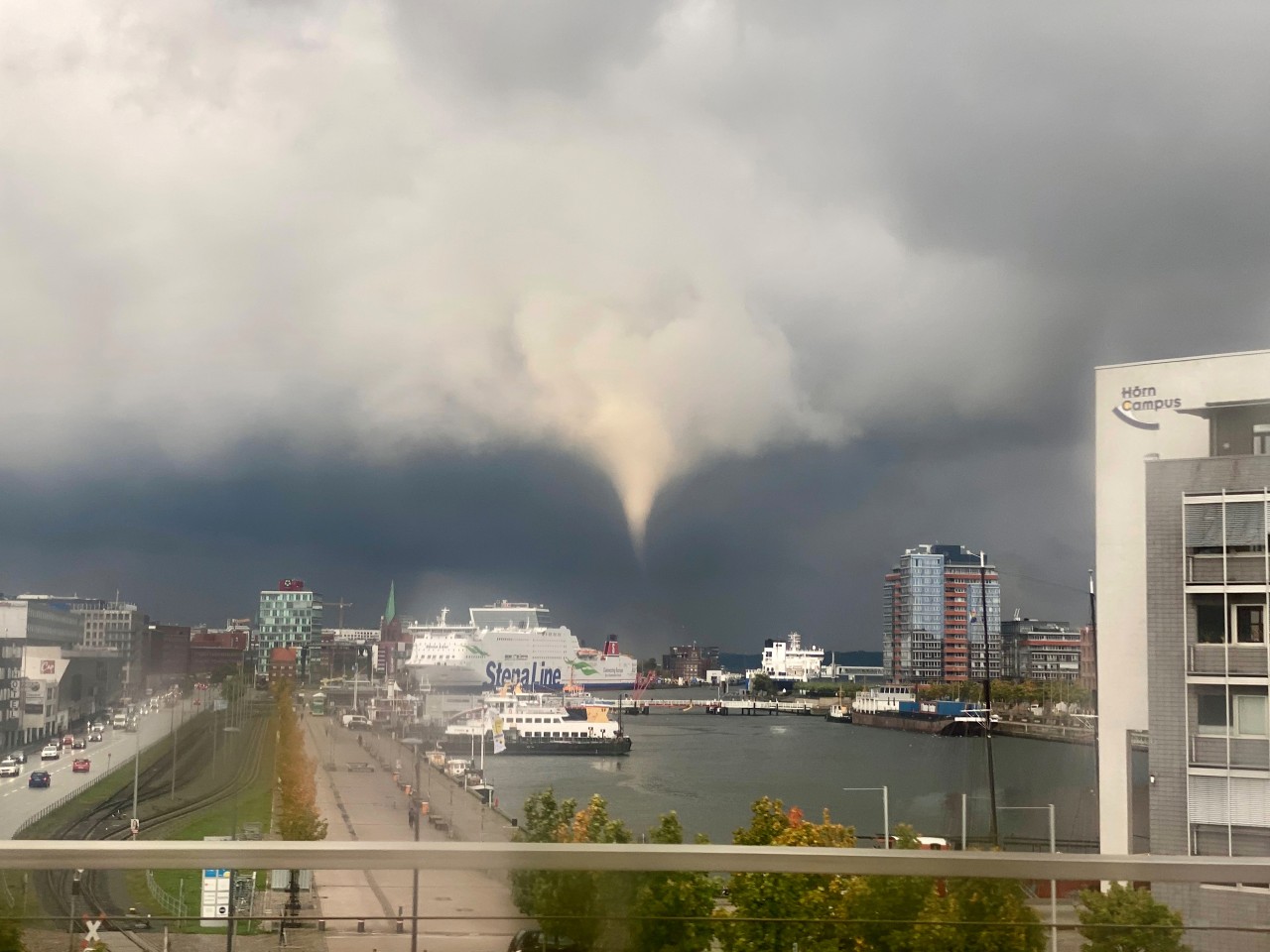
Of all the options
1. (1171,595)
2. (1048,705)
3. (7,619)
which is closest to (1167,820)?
(1171,595)

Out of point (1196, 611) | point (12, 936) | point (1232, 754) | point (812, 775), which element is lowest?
point (812, 775)

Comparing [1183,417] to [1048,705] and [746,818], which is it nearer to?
[1048,705]

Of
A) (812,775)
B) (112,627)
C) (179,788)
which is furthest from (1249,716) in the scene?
(112,627)

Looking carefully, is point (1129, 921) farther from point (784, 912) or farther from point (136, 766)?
point (136, 766)

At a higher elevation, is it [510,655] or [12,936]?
[12,936]

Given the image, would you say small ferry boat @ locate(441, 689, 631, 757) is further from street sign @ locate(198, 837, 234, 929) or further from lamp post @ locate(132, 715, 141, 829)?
street sign @ locate(198, 837, 234, 929)

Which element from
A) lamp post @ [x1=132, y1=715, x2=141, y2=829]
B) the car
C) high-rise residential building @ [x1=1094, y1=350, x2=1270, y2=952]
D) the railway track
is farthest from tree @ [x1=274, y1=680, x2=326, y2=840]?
the car
